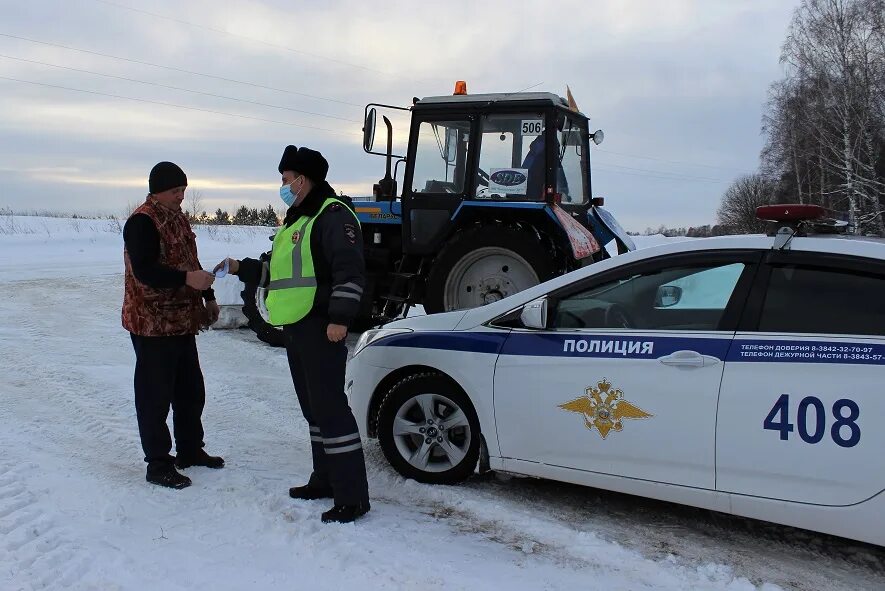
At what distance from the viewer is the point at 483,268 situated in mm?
7246

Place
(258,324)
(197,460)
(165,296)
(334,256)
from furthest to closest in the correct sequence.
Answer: (258,324) < (197,460) < (165,296) < (334,256)

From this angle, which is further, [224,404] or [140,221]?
[224,404]

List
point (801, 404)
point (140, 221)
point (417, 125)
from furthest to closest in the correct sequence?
point (417, 125) → point (140, 221) → point (801, 404)

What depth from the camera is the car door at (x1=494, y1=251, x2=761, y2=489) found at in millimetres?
3238

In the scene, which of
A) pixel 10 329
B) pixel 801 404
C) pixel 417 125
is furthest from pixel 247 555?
pixel 10 329

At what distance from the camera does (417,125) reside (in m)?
7.31

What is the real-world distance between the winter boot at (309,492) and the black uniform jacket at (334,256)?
95 centimetres

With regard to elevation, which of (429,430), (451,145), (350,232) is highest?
(451,145)

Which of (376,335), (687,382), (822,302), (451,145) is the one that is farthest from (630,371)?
(451,145)

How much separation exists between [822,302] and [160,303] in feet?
11.1

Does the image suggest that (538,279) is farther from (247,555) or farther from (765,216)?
(247,555)

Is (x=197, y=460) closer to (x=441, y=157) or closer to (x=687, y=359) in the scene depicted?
(x=687, y=359)

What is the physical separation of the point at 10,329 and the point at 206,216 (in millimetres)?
39994

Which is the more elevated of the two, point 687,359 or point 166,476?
point 687,359
